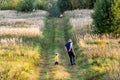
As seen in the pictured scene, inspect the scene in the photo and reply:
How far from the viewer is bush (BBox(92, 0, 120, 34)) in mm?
38625

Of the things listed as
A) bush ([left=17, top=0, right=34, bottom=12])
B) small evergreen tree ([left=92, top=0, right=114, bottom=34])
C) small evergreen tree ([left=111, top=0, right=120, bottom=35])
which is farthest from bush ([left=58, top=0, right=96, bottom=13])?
small evergreen tree ([left=111, top=0, right=120, bottom=35])

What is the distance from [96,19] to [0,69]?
2081 cm

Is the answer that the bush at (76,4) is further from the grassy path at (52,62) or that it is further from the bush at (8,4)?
the grassy path at (52,62)

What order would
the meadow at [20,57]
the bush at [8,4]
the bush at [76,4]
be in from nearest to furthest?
the meadow at [20,57] → the bush at [76,4] → the bush at [8,4]

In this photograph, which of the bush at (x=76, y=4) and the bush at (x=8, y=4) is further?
the bush at (x=8, y=4)

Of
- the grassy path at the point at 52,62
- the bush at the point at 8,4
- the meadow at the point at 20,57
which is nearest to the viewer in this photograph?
the meadow at the point at 20,57

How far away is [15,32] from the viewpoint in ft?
130

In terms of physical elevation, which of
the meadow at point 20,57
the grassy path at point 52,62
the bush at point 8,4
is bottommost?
the bush at point 8,4

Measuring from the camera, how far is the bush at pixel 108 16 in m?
38.6

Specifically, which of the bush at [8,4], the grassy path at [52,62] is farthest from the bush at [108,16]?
the bush at [8,4]

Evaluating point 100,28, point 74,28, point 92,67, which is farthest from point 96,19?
point 92,67

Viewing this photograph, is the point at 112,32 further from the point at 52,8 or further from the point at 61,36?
the point at 52,8

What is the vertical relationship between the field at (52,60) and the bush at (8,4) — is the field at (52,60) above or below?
above

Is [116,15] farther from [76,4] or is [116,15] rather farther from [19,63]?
[76,4]
